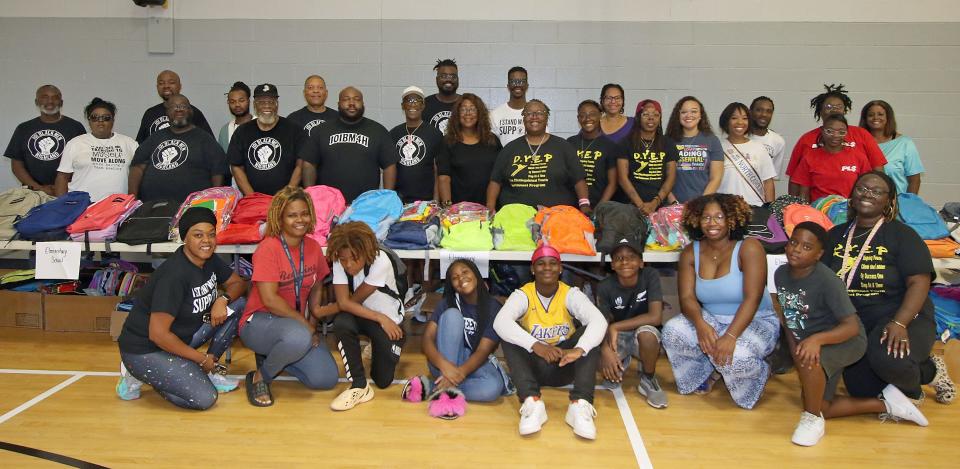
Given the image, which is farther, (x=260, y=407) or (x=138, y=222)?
(x=138, y=222)

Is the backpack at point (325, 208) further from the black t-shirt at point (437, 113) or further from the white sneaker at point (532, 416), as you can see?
the white sneaker at point (532, 416)

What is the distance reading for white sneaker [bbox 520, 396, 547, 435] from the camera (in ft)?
11.3

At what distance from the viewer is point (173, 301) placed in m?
3.67

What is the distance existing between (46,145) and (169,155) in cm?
151

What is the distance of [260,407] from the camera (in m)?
3.85

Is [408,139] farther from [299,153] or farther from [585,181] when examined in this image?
[585,181]

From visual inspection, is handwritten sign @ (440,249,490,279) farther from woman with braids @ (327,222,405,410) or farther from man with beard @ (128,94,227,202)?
man with beard @ (128,94,227,202)

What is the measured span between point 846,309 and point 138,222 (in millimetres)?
4384

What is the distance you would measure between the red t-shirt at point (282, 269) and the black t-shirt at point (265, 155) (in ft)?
4.27

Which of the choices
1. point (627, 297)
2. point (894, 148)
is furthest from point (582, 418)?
point (894, 148)

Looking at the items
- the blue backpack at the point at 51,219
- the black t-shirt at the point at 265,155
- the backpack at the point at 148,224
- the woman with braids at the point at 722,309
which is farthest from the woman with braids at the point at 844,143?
the blue backpack at the point at 51,219

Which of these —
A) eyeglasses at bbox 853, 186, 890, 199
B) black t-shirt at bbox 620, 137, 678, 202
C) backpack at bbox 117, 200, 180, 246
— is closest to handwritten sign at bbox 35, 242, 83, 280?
backpack at bbox 117, 200, 180, 246

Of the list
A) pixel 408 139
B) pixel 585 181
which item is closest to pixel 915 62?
pixel 585 181

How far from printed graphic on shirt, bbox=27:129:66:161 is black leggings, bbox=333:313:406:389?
356 cm
